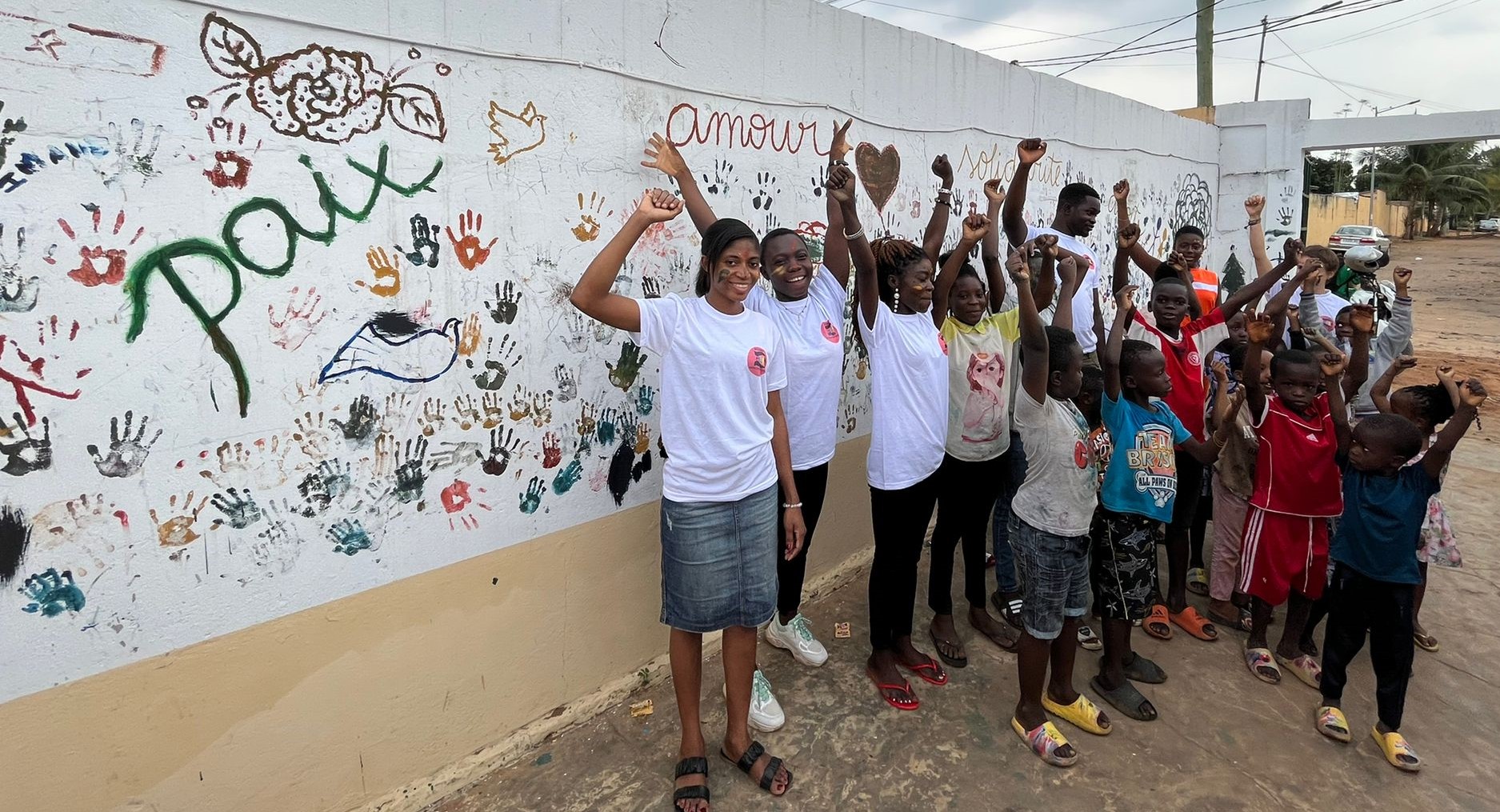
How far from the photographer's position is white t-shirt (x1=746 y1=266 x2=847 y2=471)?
2637mm

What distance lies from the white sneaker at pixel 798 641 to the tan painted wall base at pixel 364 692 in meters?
0.52

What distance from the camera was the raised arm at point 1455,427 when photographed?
2.41m

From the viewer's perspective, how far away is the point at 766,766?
2.40 meters

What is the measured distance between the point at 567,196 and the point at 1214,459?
2.58 meters

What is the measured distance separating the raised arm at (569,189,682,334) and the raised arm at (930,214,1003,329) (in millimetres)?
1188

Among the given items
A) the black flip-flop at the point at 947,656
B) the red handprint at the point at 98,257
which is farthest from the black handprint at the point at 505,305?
the black flip-flop at the point at 947,656

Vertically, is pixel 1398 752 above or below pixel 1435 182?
below

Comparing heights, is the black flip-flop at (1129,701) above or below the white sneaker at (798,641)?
below

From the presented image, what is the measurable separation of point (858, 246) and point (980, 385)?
75 cm

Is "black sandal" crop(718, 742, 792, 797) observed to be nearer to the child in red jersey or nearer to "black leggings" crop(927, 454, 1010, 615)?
"black leggings" crop(927, 454, 1010, 615)

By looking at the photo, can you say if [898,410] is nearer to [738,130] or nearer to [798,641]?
[798,641]

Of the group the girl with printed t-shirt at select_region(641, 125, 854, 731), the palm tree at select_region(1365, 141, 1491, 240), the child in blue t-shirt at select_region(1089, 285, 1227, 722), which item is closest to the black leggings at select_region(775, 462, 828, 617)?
the girl with printed t-shirt at select_region(641, 125, 854, 731)

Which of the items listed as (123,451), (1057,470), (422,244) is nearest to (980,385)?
(1057,470)

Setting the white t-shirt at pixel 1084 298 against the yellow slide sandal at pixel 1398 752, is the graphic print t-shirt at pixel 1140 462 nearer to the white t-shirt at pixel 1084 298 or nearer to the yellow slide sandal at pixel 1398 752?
the white t-shirt at pixel 1084 298
